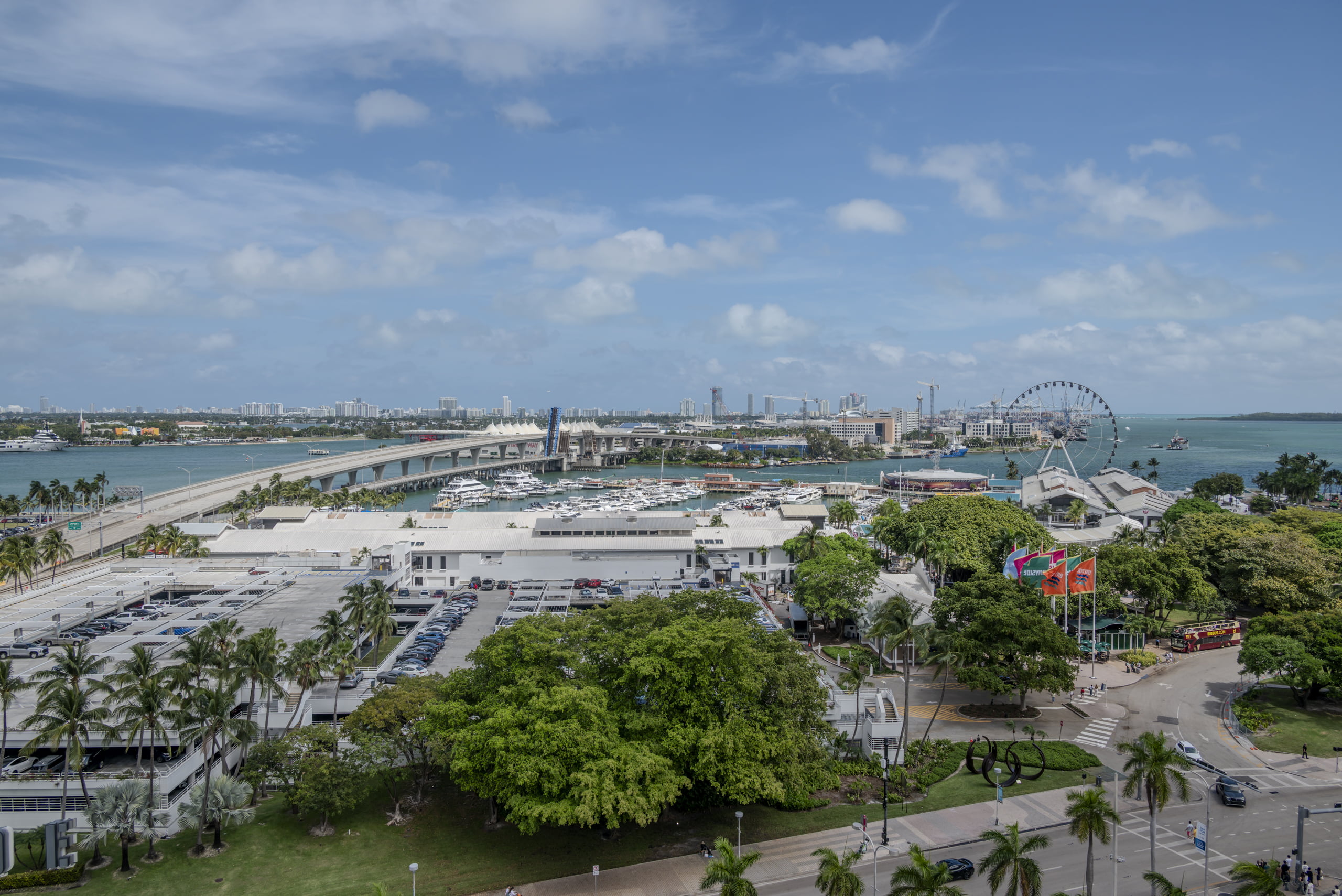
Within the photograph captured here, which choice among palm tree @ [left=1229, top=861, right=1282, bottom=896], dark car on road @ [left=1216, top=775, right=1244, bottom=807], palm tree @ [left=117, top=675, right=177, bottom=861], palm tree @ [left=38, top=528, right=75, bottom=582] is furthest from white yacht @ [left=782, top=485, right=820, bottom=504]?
palm tree @ [left=1229, top=861, right=1282, bottom=896]

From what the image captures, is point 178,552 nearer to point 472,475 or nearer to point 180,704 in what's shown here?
Result: point 180,704

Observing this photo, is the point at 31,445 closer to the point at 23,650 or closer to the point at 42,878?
the point at 23,650

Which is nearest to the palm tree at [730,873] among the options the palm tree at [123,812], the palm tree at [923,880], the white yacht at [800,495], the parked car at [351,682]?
the palm tree at [923,880]

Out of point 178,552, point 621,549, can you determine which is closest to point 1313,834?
point 621,549

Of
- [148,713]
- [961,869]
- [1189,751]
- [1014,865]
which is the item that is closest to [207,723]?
[148,713]

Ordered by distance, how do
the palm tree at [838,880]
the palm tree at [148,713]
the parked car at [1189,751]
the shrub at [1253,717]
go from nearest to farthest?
the palm tree at [838,880], the palm tree at [148,713], the parked car at [1189,751], the shrub at [1253,717]

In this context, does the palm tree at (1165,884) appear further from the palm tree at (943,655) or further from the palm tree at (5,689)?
the palm tree at (5,689)

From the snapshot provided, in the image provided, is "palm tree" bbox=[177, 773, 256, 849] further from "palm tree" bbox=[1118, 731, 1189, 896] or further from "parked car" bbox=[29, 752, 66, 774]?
"palm tree" bbox=[1118, 731, 1189, 896]
